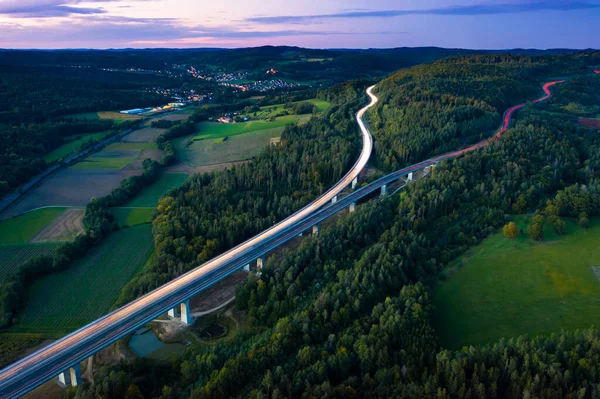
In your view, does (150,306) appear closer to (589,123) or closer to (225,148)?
(225,148)

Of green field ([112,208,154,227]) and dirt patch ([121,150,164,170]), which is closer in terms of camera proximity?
green field ([112,208,154,227])

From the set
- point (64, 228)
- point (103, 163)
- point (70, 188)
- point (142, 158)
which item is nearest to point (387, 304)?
point (64, 228)

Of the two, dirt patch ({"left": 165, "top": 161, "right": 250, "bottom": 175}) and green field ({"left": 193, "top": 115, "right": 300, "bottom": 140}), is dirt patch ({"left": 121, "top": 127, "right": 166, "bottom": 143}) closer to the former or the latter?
green field ({"left": 193, "top": 115, "right": 300, "bottom": 140})

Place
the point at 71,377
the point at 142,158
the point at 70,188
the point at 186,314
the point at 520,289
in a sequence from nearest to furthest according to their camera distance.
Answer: the point at 71,377 < the point at 186,314 < the point at 520,289 < the point at 70,188 < the point at 142,158

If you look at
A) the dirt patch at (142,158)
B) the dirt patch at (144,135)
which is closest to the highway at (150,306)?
the dirt patch at (142,158)

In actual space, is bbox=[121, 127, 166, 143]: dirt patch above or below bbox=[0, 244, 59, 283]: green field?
above

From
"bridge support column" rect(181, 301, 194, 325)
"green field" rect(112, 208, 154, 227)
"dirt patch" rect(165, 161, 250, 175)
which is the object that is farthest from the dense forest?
"dirt patch" rect(165, 161, 250, 175)

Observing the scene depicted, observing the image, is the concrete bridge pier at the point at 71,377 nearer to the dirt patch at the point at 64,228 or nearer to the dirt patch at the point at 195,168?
the dirt patch at the point at 64,228
